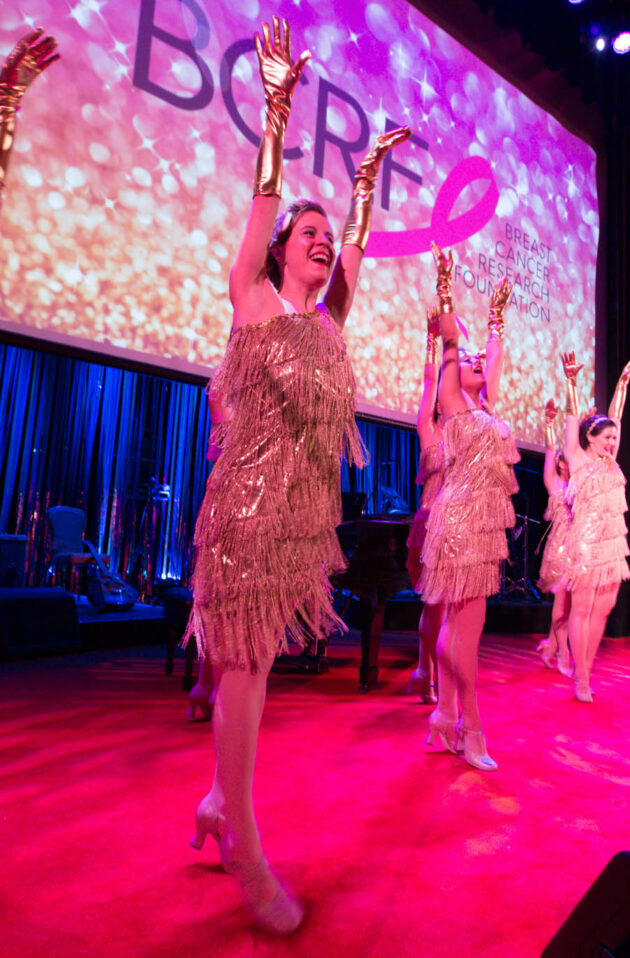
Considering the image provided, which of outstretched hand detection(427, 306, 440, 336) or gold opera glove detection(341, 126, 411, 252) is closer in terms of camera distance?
gold opera glove detection(341, 126, 411, 252)

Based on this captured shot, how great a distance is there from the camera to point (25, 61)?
1.29m

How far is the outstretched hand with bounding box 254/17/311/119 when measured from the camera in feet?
4.43

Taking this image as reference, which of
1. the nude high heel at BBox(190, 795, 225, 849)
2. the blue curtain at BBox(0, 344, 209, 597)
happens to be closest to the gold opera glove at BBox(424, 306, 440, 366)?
the nude high heel at BBox(190, 795, 225, 849)

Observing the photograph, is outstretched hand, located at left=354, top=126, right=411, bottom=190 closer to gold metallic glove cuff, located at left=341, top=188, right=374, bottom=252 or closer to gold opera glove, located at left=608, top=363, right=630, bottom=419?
gold metallic glove cuff, located at left=341, top=188, right=374, bottom=252

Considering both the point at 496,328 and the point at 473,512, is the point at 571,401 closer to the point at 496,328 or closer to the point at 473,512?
the point at 496,328

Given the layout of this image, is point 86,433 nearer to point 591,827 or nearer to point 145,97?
point 145,97

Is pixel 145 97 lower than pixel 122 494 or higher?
higher

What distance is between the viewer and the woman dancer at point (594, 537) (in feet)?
12.0

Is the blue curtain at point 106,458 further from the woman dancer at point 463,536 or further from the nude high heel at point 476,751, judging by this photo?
the nude high heel at point 476,751

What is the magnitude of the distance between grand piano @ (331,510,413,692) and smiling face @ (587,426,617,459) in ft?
4.07

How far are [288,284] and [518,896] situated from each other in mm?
1512

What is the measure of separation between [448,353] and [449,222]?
3.05m

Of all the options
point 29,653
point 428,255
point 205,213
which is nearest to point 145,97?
point 205,213

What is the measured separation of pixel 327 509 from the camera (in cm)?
137
